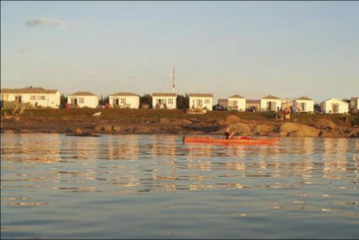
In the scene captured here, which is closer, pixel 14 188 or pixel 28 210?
pixel 28 210

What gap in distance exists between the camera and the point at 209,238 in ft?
46.2

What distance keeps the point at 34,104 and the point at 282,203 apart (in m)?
98.8

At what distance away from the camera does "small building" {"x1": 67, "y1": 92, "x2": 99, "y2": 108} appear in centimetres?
11681

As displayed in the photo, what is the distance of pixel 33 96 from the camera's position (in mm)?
114500

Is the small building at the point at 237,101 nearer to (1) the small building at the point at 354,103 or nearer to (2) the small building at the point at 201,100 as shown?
(2) the small building at the point at 201,100

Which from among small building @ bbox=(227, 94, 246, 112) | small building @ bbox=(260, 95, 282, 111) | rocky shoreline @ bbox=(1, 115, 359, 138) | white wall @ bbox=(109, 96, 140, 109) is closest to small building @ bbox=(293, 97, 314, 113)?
small building @ bbox=(260, 95, 282, 111)

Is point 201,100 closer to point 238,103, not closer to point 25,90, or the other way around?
point 238,103

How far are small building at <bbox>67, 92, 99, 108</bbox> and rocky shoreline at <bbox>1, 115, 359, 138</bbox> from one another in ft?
110

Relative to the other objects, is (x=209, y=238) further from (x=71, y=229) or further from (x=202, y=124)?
(x=202, y=124)

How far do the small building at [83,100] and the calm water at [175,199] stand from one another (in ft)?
273

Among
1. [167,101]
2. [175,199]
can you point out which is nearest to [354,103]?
[167,101]

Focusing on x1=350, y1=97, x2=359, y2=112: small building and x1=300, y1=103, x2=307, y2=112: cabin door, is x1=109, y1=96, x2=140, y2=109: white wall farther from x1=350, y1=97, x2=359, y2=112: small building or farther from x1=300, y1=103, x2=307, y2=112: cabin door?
x1=350, y1=97, x2=359, y2=112: small building

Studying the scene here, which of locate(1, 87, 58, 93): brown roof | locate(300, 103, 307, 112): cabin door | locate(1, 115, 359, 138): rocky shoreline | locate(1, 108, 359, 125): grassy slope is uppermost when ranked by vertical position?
locate(1, 87, 58, 93): brown roof

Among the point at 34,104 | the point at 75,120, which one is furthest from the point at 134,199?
the point at 34,104
